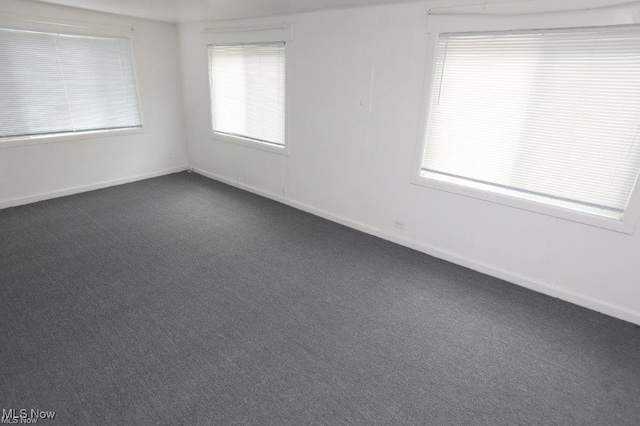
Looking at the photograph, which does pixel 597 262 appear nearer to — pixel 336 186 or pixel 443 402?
pixel 443 402

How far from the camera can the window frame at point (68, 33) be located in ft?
12.4

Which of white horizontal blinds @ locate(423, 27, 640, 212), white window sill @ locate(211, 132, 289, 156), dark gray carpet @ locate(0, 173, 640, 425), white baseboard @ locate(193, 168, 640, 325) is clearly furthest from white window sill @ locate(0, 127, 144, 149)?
white horizontal blinds @ locate(423, 27, 640, 212)

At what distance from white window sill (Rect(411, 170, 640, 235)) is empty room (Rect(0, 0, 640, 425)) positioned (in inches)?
0.8

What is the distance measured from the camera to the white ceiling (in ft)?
10.7

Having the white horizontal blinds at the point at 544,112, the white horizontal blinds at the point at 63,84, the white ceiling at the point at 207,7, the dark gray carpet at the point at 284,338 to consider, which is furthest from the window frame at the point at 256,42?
the white horizontal blinds at the point at 544,112

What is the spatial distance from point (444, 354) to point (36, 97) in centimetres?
507

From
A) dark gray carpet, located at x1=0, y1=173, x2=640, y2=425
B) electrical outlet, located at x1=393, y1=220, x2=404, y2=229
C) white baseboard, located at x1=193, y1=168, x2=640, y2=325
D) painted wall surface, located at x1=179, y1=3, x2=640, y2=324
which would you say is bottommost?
dark gray carpet, located at x1=0, y1=173, x2=640, y2=425

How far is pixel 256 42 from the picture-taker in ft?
13.7

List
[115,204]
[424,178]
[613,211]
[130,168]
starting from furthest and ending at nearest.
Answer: [130,168] → [115,204] → [424,178] → [613,211]

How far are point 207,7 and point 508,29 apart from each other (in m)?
2.95

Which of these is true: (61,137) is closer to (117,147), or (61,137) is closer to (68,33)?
(117,147)

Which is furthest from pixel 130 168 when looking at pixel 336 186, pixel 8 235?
pixel 336 186

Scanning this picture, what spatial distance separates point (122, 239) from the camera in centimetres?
344

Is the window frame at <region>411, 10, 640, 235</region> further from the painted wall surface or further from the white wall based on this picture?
the white wall
